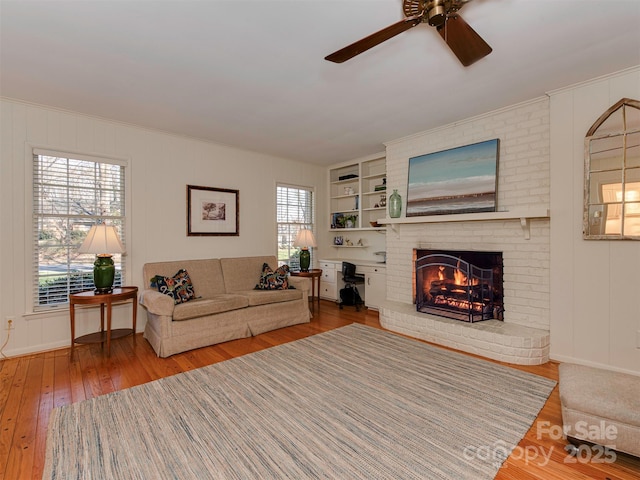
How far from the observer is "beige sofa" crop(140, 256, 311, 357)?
3201mm

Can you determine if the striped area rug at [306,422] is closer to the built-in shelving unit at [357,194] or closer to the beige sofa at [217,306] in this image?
the beige sofa at [217,306]

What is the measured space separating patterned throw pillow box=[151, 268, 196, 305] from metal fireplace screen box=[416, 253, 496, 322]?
2.90 meters

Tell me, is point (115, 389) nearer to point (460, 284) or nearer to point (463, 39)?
point (463, 39)

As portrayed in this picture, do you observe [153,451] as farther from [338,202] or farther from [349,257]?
[338,202]

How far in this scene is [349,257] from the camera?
234 inches

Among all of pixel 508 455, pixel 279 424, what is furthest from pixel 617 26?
pixel 279 424

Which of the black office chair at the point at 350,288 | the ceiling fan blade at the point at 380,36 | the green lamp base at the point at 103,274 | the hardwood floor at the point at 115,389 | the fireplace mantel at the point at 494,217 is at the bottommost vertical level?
the hardwood floor at the point at 115,389

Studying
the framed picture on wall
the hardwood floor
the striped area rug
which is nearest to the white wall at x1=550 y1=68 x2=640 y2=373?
the hardwood floor

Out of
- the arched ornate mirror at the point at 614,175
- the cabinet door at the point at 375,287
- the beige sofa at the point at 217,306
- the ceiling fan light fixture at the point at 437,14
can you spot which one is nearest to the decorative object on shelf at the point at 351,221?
the cabinet door at the point at 375,287

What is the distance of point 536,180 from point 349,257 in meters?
3.37

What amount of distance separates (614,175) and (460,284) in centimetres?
175

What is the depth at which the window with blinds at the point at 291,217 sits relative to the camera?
538 cm

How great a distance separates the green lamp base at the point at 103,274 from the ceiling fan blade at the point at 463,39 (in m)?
3.62

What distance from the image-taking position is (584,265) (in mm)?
2850
